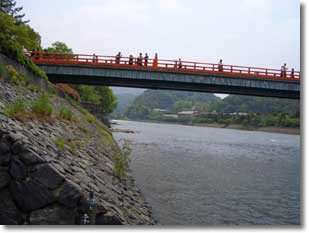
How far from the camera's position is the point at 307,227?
23.3 ft

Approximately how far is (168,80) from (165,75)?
18.1 inches

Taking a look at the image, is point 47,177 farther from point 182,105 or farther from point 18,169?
point 182,105

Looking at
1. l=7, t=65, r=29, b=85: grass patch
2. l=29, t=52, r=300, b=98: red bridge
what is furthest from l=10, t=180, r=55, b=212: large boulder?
l=29, t=52, r=300, b=98: red bridge

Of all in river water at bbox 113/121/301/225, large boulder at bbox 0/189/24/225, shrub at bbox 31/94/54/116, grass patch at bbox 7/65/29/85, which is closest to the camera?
large boulder at bbox 0/189/24/225

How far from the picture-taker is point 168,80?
25578 mm

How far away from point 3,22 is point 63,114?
6.47 m

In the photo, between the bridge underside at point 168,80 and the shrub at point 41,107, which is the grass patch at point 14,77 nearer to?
the shrub at point 41,107

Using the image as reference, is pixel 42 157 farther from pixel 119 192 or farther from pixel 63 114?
pixel 63 114

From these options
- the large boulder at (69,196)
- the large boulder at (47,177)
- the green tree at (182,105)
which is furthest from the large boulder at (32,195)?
the green tree at (182,105)

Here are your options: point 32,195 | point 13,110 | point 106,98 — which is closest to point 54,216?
point 32,195

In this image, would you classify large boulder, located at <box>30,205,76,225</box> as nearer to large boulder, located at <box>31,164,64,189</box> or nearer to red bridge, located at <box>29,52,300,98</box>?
large boulder, located at <box>31,164,64,189</box>

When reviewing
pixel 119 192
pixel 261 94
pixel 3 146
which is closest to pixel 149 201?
pixel 119 192

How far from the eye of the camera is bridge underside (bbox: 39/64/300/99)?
83.7 feet

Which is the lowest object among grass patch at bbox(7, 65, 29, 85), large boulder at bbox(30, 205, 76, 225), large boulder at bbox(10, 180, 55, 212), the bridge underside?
large boulder at bbox(30, 205, 76, 225)
